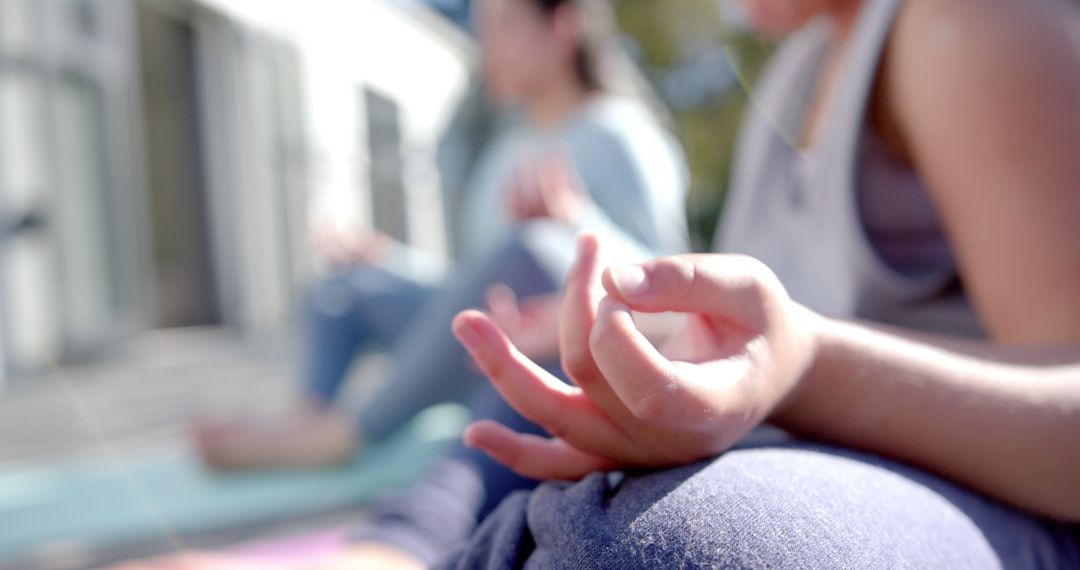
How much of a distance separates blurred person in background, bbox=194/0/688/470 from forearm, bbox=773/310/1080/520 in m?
0.61

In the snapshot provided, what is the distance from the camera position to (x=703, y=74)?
4316 mm

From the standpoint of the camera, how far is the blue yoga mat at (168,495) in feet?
3.96

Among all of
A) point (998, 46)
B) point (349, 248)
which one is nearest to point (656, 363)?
point (998, 46)

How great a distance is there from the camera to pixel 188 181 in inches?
185

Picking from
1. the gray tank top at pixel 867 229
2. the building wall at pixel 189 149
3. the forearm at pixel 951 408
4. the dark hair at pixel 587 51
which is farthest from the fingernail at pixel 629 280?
the building wall at pixel 189 149

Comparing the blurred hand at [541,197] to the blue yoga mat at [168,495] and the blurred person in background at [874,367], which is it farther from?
the blurred person in background at [874,367]

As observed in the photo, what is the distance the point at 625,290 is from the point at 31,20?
3.39 metres

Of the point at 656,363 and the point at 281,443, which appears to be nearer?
the point at 656,363

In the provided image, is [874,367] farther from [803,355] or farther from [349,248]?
[349,248]

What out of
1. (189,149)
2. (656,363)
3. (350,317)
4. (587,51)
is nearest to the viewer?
(656,363)

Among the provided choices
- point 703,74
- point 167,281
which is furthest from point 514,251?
point 167,281

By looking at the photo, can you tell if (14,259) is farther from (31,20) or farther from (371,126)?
(371,126)

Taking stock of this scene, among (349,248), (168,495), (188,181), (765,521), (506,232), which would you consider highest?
(188,181)

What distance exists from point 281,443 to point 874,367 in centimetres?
119
